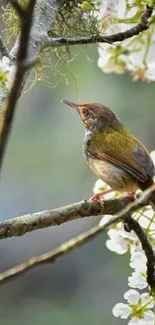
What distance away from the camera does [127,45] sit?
4.04 feet

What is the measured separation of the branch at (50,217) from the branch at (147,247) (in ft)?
0.13

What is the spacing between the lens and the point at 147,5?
115 cm

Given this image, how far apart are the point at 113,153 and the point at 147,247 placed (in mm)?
447

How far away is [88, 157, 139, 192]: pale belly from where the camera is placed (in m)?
1.37

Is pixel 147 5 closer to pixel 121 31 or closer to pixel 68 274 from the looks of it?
pixel 121 31

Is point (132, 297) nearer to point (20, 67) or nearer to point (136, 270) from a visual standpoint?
point (136, 270)

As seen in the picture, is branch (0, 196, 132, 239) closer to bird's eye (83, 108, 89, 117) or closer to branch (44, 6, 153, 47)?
branch (44, 6, 153, 47)

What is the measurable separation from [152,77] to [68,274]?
2.32 metres

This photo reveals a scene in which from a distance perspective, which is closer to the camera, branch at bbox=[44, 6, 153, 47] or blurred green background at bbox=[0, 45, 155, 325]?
branch at bbox=[44, 6, 153, 47]

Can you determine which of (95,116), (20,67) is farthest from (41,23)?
(20,67)

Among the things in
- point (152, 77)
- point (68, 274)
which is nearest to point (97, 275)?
point (68, 274)

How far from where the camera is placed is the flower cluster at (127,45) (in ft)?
3.89

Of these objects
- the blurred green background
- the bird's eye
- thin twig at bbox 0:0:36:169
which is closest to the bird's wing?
the bird's eye

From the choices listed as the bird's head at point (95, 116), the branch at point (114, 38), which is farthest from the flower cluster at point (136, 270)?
the bird's head at point (95, 116)
